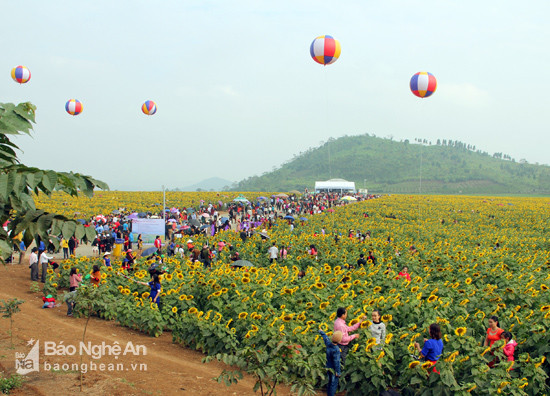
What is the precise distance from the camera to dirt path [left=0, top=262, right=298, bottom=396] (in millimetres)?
7500

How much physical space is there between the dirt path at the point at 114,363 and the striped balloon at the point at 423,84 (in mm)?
18364

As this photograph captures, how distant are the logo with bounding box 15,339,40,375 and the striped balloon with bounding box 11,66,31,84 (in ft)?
75.1

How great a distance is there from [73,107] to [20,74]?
338cm

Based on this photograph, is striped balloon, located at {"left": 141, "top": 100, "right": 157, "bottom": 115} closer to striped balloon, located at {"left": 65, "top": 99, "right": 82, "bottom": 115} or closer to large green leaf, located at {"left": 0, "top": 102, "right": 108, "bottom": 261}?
striped balloon, located at {"left": 65, "top": 99, "right": 82, "bottom": 115}

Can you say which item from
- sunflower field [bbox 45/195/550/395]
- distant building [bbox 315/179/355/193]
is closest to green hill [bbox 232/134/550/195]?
distant building [bbox 315/179/355/193]

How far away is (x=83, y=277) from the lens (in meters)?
14.6

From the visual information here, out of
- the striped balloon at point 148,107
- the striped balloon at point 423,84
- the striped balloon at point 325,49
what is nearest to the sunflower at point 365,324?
the striped balloon at point 325,49

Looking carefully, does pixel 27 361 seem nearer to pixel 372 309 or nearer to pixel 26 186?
pixel 26 186

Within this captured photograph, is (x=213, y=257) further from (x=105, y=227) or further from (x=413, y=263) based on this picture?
(x=105, y=227)

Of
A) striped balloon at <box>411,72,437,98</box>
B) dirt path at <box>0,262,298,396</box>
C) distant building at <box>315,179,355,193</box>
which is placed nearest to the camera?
dirt path at <box>0,262,298,396</box>

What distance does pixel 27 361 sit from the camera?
8445mm

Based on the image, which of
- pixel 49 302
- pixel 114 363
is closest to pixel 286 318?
pixel 114 363

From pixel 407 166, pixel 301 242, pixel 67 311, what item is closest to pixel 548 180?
pixel 407 166

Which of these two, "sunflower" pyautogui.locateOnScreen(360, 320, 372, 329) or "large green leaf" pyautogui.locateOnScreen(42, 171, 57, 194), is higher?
"large green leaf" pyautogui.locateOnScreen(42, 171, 57, 194)
